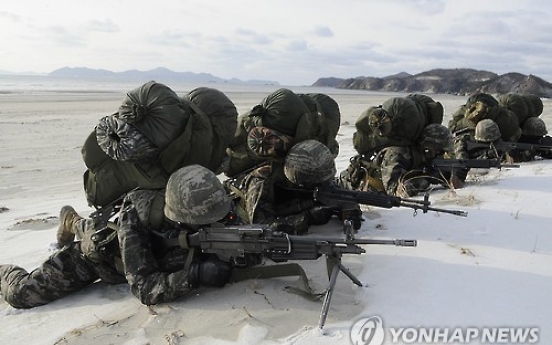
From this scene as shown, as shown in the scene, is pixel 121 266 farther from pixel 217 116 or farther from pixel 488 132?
pixel 488 132

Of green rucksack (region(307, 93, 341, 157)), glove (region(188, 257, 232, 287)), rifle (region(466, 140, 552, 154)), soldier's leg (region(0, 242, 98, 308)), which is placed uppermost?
green rucksack (region(307, 93, 341, 157))

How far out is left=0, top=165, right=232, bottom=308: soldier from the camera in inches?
148

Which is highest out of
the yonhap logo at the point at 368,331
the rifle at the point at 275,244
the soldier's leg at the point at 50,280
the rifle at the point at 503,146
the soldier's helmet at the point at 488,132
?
the soldier's helmet at the point at 488,132

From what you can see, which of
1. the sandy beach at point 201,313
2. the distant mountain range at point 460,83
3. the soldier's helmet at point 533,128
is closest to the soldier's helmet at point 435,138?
the sandy beach at point 201,313

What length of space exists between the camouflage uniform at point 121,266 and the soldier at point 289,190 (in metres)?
1.52

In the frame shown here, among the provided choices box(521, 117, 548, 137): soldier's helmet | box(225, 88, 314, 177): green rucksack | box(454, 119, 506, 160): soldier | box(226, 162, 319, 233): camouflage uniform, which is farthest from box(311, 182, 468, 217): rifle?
box(521, 117, 548, 137): soldier's helmet

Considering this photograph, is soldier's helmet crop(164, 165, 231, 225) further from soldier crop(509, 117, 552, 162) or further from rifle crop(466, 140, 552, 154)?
soldier crop(509, 117, 552, 162)

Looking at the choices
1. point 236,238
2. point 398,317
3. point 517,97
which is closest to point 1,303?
point 236,238

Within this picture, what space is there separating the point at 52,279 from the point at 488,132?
912cm

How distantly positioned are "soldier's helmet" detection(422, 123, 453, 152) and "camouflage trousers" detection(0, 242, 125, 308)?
5.52 metres

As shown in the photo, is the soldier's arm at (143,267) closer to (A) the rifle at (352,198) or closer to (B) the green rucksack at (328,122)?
(A) the rifle at (352,198)

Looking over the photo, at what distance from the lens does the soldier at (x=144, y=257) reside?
3.75 metres

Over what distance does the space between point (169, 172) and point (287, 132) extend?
69.9 inches

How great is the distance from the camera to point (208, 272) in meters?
3.83
